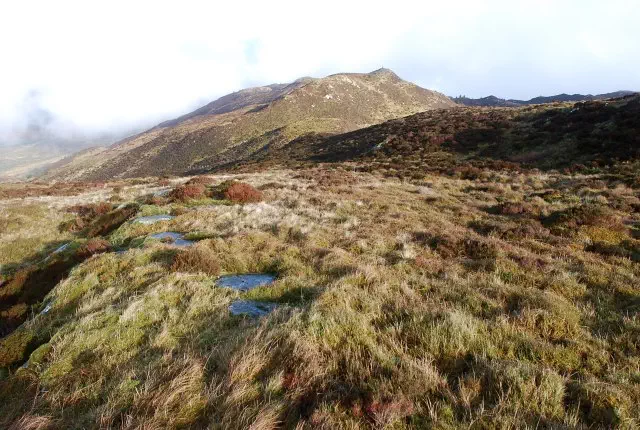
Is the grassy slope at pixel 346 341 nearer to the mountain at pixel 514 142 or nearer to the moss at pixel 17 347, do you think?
the moss at pixel 17 347

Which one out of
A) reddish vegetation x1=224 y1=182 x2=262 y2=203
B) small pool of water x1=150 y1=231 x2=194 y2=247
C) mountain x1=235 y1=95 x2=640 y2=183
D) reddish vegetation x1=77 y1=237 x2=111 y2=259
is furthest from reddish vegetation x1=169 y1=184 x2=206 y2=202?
mountain x1=235 y1=95 x2=640 y2=183

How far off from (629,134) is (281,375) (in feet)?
122

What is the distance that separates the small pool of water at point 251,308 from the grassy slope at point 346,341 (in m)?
0.21

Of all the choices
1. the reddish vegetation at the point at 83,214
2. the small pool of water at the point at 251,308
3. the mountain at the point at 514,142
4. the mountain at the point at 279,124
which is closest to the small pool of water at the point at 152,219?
the reddish vegetation at the point at 83,214

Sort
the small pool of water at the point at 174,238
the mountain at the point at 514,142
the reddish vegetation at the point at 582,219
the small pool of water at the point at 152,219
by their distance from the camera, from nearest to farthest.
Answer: the small pool of water at the point at 174,238, the reddish vegetation at the point at 582,219, the small pool of water at the point at 152,219, the mountain at the point at 514,142

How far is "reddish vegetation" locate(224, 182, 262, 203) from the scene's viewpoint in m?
16.6

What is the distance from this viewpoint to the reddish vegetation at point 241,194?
16.6 metres

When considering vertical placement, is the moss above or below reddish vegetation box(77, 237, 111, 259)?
above

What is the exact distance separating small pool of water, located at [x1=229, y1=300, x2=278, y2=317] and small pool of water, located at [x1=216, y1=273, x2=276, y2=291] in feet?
1.88

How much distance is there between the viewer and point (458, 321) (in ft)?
14.0

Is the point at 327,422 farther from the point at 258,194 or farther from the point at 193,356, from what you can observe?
the point at 258,194

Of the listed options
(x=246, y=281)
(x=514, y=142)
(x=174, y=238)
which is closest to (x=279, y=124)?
(x=514, y=142)

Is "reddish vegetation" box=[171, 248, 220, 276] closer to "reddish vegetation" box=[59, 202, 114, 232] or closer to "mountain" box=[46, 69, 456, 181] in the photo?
"reddish vegetation" box=[59, 202, 114, 232]

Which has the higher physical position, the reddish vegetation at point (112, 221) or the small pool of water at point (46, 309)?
the small pool of water at point (46, 309)
